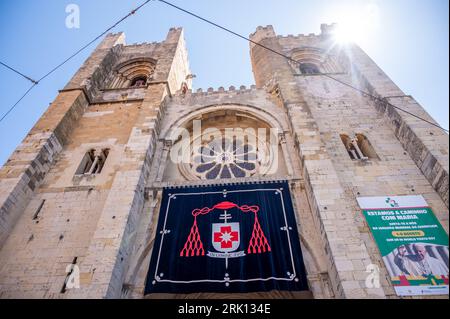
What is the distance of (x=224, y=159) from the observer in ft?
29.5

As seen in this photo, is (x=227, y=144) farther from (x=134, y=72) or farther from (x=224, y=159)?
(x=134, y=72)

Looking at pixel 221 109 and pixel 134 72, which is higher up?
pixel 134 72

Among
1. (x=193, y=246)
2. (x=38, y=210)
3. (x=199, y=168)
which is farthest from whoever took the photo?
(x=199, y=168)

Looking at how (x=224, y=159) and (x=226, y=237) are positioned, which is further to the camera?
(x=224, y=159)

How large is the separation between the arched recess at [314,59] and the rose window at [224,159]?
5195 mm

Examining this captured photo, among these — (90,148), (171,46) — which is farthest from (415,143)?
(171,46)

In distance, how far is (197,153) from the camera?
930 centimetres

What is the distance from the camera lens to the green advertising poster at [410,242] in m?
4.80

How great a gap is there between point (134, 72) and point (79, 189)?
835cm

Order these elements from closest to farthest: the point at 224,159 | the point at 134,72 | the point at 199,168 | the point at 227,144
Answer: the point at 199,168 < the point at 224,159 < the point at 227,144 < the point at 134,72

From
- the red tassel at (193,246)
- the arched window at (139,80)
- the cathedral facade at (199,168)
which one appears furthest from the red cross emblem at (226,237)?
the arched window at (139,80)

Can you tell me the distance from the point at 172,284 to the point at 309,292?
273 centimetres

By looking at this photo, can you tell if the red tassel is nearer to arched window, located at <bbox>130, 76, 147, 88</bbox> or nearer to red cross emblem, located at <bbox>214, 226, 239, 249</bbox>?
red cross emblem, located at <bbox>214, 226, 239, 249</bbox>

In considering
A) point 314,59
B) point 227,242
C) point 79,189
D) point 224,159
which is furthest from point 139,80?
point 227,242
